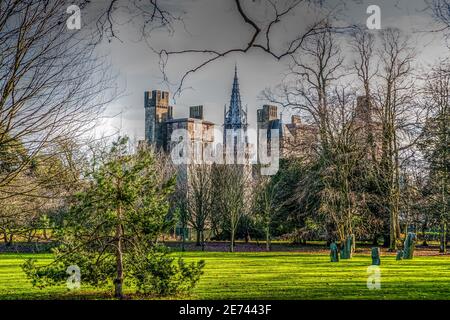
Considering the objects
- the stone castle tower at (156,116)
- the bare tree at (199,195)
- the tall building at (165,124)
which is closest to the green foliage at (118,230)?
the bare tree at (199,195)

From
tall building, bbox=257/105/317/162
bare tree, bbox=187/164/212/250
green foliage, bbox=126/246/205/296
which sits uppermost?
tall building, bbox=257/105/317/162

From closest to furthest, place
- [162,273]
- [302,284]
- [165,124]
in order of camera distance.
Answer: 1. [162,273]
2. [302,284]
3. [165,124]

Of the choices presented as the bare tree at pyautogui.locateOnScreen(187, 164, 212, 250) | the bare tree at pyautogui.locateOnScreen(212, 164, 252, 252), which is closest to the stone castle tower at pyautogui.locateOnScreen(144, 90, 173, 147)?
the bare tree at pyautogui.locateOnScreen(187, 164, 212, 250)

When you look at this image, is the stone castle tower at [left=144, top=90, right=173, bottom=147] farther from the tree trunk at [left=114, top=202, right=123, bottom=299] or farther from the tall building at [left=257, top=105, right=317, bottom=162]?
the tree trunk at [left=114, top=202, right=123, bottom=299]

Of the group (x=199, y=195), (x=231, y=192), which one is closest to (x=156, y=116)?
(x=199, y=195)

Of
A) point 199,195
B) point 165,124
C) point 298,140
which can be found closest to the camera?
point 298,140

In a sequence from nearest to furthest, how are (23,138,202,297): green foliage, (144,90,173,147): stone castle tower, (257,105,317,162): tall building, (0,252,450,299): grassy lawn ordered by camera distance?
1. (23,138,202,297): green foliage
2. (0,252,450,299): grassy lawn
3. (257,105,317,162): tall building
4. (144,90,173,147): stone castle tower

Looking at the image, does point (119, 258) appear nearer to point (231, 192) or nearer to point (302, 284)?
point (302, 284)

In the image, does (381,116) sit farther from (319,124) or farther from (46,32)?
(46,32)

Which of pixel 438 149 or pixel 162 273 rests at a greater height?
pixel 438 149

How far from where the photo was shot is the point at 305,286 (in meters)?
11.8

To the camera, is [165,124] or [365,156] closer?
[365,156]

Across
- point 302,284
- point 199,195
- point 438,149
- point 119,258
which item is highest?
point 438,149

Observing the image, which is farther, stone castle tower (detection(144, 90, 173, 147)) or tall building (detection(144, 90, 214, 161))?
stone castle tower (detection(144, 90, 173, 147))
